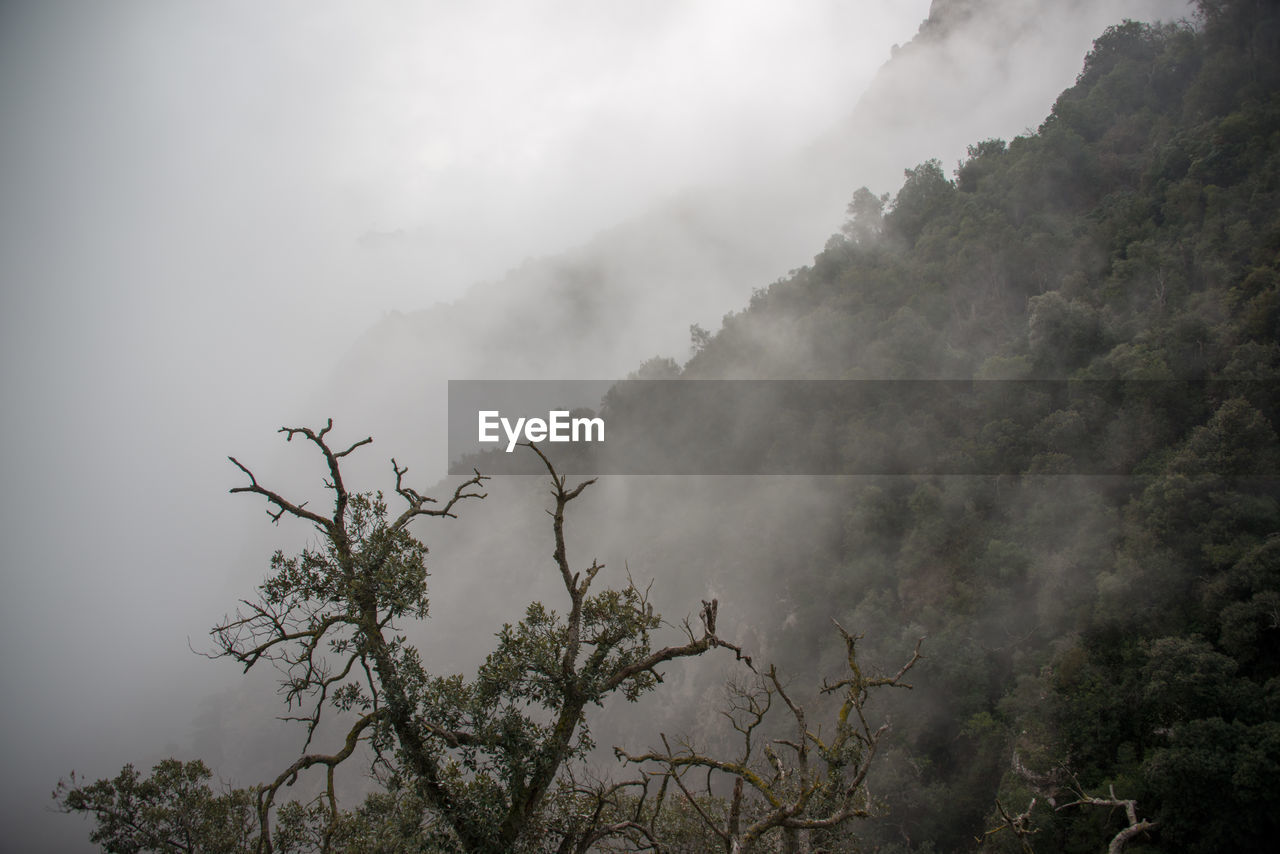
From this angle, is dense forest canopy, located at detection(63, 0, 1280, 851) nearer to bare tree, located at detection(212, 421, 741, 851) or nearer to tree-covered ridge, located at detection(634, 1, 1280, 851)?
tree-covered ridge, located at detection(634, 1, 1280, 851)

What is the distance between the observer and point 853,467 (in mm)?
42594

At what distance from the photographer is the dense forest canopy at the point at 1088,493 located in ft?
63.5

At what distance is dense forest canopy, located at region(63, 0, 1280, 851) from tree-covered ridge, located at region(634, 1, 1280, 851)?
0.12 meters

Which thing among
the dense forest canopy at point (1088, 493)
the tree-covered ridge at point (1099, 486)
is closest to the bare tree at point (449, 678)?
the dense forest canopy at point (1088, 493)

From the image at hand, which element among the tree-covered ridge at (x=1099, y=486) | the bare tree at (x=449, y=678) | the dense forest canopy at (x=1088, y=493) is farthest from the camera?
the tree-covered ridge at (x=1099, y=486)

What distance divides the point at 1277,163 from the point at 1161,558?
27.3 metres

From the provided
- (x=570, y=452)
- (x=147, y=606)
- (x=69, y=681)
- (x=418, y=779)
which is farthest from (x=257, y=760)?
(x=147, y=606)

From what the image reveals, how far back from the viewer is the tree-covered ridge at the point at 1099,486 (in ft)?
64.0

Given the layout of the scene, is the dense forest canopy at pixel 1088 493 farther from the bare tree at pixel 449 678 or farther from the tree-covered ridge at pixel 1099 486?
the bare tree at pixel 449 678

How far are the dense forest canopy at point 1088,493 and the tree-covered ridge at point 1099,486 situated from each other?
12 centimetres

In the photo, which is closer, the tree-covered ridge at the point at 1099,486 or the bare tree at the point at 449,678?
the bare tree at the point at 449,678

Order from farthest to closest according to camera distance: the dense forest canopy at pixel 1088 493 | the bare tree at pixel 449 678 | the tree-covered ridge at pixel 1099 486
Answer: the tree-covered ridge at pixel 1099 486 → the dense forest canopy at pixel 1088 493 → the bare tree at pixel 449 678

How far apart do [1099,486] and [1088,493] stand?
1.24m

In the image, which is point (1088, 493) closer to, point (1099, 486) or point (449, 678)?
point (1099, 486)
